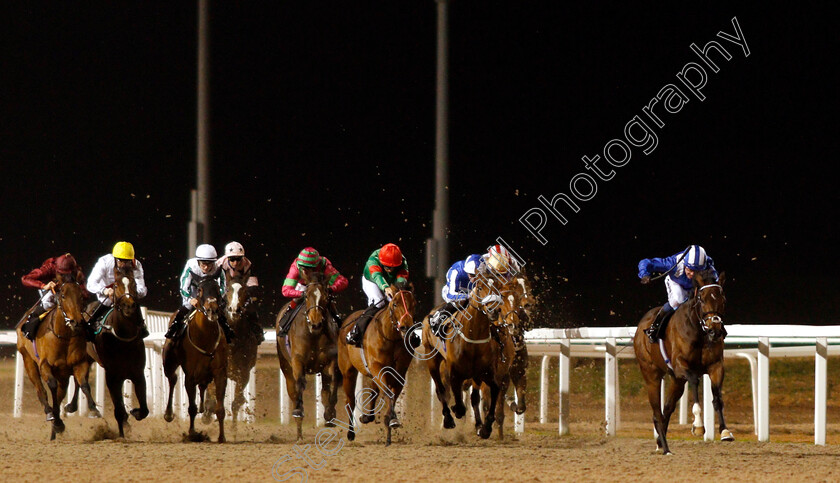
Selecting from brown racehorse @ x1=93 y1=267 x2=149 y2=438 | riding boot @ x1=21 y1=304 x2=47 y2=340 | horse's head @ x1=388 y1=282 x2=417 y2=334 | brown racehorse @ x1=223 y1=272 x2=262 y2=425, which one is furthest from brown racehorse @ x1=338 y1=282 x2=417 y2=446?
riding boot @ x1=21 y1=304 x2=47 y2=340

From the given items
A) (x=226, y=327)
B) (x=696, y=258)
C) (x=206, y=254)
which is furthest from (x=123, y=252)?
(x=696, y=258)

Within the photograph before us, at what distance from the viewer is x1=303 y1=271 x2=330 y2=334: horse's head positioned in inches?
366

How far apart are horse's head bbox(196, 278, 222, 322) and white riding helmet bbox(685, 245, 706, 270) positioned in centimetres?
378

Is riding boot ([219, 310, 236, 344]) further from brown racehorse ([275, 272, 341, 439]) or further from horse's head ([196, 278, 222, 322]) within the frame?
brown racehorse ([275, 272, 341, 439])

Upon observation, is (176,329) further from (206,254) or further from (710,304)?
(710,304)

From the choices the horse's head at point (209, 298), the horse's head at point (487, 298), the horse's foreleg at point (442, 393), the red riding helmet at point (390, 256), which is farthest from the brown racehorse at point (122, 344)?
the horse's head at point (487, 298)

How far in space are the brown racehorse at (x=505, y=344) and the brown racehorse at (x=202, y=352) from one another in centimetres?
213

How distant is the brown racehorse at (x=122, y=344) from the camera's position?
9.13 metres

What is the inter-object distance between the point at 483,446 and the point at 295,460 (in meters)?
1.95

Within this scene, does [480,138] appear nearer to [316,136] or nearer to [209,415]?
[316,136]

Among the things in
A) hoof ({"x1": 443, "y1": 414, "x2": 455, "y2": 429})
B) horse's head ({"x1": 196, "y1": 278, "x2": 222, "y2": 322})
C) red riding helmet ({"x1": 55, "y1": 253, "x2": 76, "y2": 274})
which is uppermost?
red riding helmet ({"x1": 55, "y1": 253, "x2": 76, "y2": 274})

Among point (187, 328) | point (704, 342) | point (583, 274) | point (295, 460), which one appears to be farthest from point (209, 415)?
point (583, 274)

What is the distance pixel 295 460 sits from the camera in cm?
743

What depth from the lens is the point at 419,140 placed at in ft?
82.1
